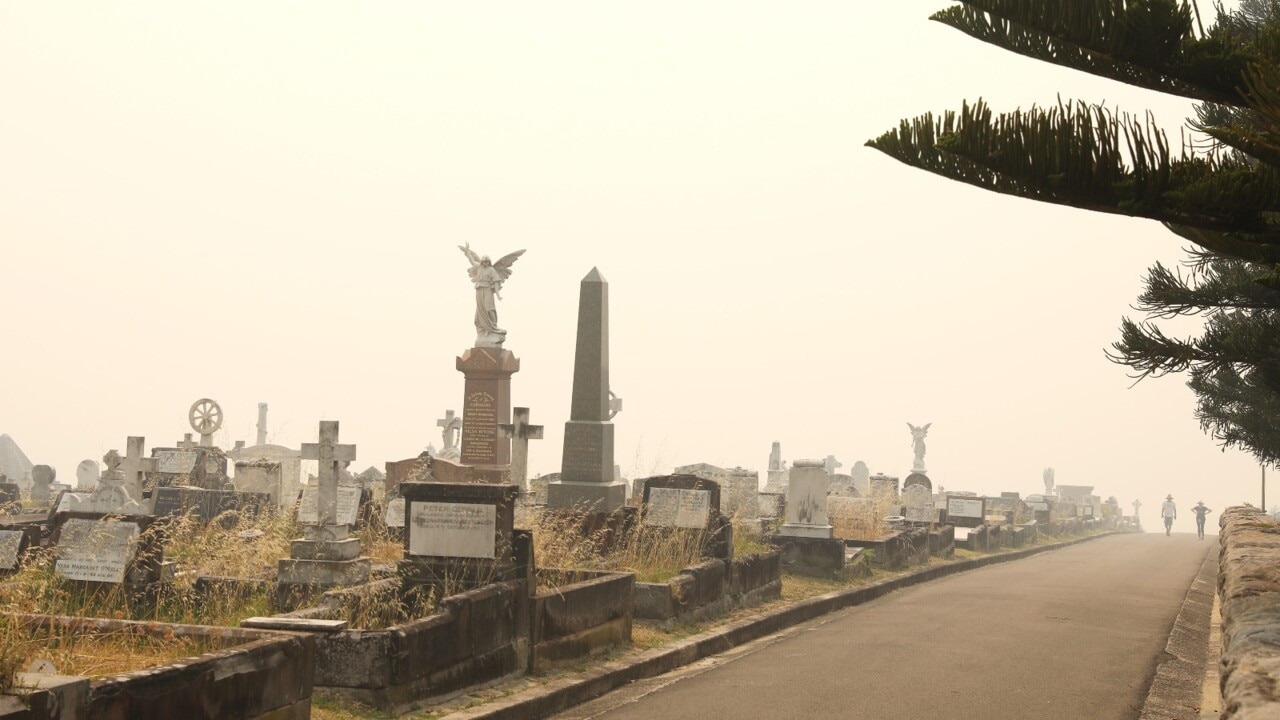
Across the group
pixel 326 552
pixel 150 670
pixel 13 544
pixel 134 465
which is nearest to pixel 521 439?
pixel 134 465

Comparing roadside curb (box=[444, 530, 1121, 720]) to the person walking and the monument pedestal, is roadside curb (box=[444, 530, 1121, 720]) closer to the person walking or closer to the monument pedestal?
the monument pedestal

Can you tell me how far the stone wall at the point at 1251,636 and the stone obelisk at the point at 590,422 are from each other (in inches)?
367

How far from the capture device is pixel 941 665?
9.74 m

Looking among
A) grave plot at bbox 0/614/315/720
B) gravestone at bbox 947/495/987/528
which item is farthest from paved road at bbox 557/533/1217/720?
gravestone at bbox 947/495/987/528

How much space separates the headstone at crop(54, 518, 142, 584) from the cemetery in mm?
16

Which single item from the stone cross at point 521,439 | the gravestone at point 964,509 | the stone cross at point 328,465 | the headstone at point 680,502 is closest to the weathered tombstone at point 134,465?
the stone cross at point 521,439

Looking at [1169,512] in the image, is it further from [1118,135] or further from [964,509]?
[1118,135]

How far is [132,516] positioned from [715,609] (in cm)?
530

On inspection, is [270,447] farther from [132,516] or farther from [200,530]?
[132,516]

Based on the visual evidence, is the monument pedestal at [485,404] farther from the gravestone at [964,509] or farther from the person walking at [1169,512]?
the person walking at [1169,512]

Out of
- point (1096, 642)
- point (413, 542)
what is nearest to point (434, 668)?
point (413, 542)

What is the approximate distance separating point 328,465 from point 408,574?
3018mm

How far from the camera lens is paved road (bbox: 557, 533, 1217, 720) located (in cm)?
812

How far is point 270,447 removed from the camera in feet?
106
